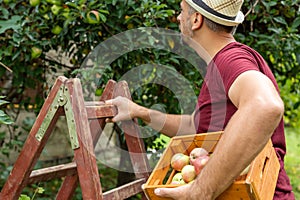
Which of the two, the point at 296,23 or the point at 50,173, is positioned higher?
the point at 296,23

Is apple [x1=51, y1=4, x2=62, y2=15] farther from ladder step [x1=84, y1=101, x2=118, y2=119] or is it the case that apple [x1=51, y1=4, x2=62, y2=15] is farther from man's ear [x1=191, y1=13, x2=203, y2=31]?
man's ear [x1=191, y1=13, x2=203, y2=31]

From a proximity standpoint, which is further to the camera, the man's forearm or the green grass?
the green grass

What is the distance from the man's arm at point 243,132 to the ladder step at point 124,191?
63 centimetres

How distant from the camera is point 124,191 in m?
2.67

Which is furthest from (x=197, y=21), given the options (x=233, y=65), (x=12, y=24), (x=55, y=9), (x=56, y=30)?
(x=12, y=24)

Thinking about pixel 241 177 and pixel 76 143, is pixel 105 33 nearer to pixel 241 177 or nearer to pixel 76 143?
pixel 76 143

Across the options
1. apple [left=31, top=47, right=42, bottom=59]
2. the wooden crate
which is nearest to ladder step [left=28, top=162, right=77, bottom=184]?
the wooden crate

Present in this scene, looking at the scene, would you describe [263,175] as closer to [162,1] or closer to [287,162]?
[162,1]

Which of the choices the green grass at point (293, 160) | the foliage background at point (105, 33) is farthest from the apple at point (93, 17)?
the green grass at point (293, 160)

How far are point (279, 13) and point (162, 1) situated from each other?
97 centimetres

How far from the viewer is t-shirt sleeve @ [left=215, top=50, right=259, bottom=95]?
197cm

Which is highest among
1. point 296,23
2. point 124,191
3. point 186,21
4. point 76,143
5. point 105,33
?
point 186,21

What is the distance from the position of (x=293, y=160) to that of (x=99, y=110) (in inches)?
206

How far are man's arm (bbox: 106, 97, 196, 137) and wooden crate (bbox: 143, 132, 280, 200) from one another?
349 millimetres
